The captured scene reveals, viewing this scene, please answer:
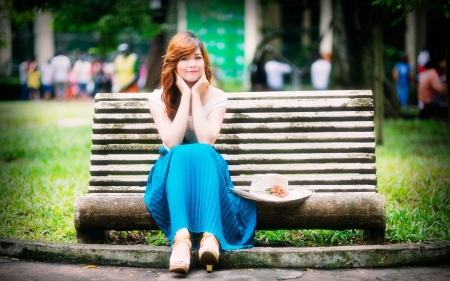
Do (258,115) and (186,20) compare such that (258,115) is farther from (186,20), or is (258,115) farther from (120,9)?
(186,20)

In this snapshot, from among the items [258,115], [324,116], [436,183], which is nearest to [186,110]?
[258,115]

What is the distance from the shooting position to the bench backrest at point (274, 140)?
4.48 meters

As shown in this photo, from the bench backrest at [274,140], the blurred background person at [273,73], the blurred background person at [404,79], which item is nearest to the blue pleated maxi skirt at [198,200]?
the bench backrest at [274,140]

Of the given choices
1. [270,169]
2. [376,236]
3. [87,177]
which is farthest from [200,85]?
[87,177]

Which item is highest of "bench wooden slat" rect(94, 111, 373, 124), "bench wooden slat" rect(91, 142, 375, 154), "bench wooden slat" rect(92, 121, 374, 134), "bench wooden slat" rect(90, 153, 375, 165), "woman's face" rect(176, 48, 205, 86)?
"woman's face" rect(176, 48, 205, 86)

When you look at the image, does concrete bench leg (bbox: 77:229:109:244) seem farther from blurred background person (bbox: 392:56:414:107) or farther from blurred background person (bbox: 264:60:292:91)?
blurred background person (bbox: 264:60:292:91)

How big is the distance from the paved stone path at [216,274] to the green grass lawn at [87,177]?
580 millimetres

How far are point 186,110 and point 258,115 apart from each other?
0.61 m

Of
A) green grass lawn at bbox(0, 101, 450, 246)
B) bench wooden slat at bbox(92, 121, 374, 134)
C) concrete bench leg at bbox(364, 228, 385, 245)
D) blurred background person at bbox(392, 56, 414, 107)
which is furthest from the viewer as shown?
blurred background person at bbox(392, 56, 414, 107)

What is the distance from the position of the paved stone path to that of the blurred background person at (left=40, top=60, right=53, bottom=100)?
2154 centimetres

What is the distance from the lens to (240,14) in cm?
2300

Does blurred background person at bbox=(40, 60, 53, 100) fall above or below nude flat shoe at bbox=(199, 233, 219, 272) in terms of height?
above

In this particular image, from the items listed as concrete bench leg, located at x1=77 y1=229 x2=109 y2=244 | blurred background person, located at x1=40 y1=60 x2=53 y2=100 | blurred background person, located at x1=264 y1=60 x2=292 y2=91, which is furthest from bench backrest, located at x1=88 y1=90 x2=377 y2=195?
blurred background person, located at x1=40 y1=60 x2=53 y2=100

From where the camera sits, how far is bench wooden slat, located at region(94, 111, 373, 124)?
4.52 meters
